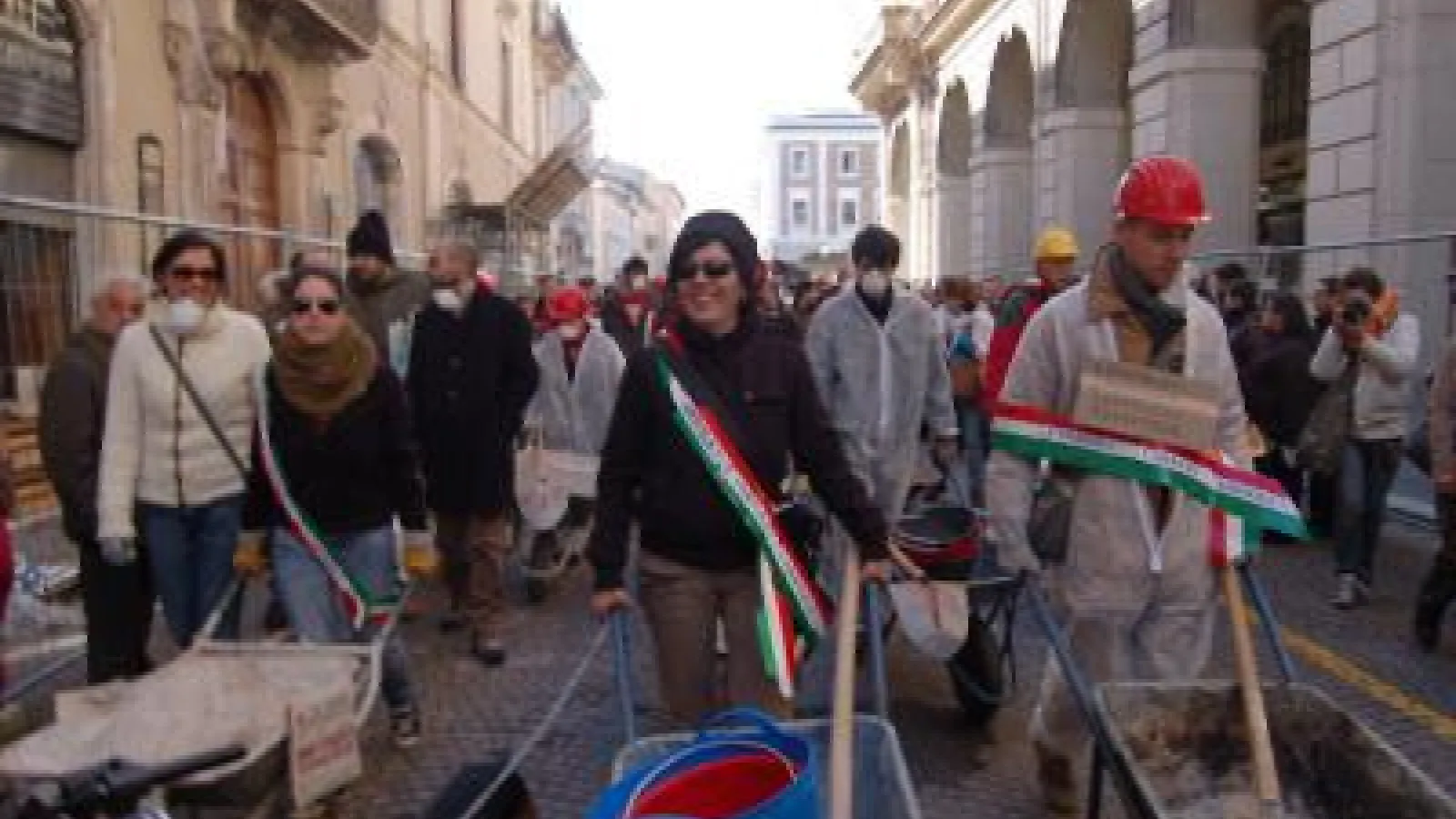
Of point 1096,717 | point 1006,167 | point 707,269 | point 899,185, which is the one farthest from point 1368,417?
point 899,185

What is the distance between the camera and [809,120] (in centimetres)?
12156

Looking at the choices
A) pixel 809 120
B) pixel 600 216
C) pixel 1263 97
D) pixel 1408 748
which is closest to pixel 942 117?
pixel 1263 97

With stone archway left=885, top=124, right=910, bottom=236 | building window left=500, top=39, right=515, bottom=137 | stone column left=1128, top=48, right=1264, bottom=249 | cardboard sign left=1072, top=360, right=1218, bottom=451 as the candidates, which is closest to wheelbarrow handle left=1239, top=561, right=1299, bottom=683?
cardboard sign left=1072, top=360, right=1218, bottom=451

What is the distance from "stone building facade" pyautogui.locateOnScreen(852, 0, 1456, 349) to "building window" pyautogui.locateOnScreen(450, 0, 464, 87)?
33.3 ft

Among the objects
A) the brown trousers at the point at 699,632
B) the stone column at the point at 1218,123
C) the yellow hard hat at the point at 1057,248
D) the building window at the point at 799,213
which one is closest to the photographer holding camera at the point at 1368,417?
the yellow hard hat at the point at 1057,248

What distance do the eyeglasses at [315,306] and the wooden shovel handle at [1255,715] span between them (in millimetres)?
3023

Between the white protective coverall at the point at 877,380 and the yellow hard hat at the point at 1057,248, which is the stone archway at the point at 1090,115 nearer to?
the yellow hard hat at the point at 1057,248

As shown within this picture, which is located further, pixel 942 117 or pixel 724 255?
pixel 942 117

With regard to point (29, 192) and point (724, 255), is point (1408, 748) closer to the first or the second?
point (724, 255)

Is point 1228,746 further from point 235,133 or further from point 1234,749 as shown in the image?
point 235,133

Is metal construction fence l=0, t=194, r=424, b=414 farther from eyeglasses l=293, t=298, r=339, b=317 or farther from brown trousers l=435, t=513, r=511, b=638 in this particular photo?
eyeglasses l=293, t=298, r=339, b=317

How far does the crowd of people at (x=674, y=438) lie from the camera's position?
368 cm

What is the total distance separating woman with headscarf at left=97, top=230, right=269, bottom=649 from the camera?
4.83m

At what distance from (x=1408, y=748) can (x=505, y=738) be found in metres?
3.38
